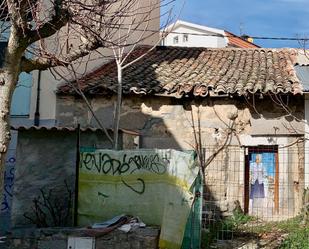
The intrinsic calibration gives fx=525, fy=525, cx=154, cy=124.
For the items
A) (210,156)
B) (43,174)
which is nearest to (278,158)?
(210,156)

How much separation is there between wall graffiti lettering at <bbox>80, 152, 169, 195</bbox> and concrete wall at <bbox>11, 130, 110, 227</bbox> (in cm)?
73

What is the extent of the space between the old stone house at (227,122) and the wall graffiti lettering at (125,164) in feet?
12.9

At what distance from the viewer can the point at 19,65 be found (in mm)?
5941

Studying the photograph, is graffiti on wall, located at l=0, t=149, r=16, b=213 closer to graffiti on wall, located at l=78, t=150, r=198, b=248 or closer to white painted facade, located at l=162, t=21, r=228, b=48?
graffiti on wall, located at l=78, t=150, r=198, b=248

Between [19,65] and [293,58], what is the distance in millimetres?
11605

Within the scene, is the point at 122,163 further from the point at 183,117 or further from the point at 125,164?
the point at 183,117

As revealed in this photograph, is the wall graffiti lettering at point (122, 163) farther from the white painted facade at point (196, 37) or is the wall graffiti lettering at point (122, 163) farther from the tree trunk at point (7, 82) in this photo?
the white painted facade at point (196, 37)

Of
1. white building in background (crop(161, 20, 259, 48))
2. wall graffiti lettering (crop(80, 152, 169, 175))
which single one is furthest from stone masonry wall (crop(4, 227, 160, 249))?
white building in background (crop(161, 20, 259, 48))

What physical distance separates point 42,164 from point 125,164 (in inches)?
73.7

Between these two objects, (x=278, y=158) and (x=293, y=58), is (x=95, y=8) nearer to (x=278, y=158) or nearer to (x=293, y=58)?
(x=278, y=158)

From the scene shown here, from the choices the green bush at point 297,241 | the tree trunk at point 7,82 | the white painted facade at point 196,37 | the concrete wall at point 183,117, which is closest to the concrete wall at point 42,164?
the concrete wall at point 183,117

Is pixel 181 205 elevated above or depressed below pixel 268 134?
below

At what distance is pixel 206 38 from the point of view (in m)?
32.6

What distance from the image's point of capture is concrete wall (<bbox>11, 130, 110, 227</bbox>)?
9.95 metres
